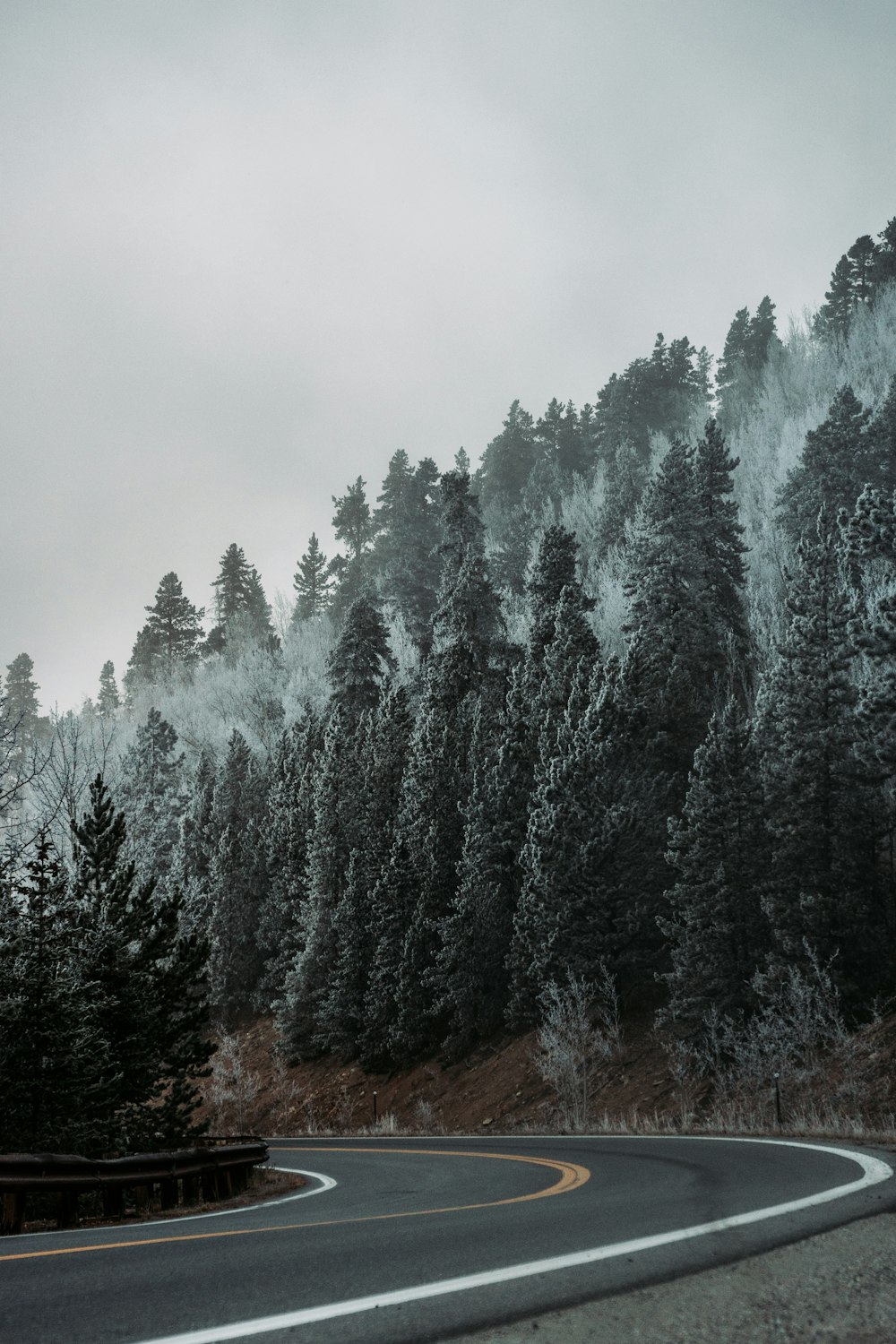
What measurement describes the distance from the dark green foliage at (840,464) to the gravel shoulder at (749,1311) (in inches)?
2187

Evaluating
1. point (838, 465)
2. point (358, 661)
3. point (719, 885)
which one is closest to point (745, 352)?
point (838, 465)

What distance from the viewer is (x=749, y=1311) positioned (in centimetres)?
392

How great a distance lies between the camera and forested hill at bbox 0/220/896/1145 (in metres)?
35.7

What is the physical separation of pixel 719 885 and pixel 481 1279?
32897 mm

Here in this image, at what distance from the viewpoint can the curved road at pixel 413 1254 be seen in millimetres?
3891

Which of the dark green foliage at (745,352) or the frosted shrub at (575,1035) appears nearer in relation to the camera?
the frosted shrub at (575,1035)

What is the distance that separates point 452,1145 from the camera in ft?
76.2

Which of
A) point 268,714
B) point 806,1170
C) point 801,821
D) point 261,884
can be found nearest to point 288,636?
point 268,714

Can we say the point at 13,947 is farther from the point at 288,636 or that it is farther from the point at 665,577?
the point at 288,636

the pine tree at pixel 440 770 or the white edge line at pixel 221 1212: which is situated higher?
the pine tree at pixel 440 770

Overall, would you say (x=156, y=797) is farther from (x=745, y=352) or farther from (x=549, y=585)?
(x=745, y=352)

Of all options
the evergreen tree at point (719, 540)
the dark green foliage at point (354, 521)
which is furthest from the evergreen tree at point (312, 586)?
the evergreen tree at point (719, 540)

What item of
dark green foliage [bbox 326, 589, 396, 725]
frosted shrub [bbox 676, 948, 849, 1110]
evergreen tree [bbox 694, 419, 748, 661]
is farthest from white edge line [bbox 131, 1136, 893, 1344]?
dark green foliage [bbox 326, 589, 396, 725]

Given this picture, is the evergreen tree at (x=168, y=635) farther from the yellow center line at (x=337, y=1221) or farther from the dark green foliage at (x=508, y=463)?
the yellow center line at (x=337, y=1221)
